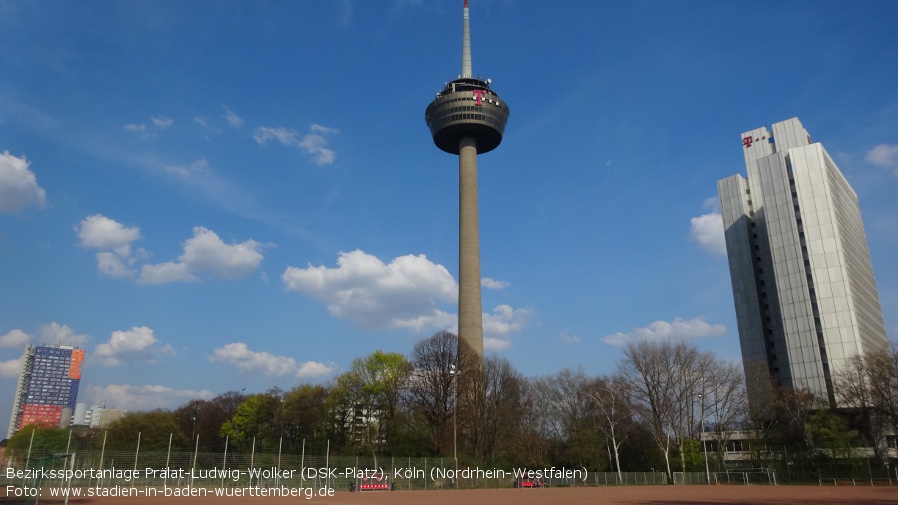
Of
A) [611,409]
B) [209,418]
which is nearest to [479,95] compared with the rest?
[611,409]

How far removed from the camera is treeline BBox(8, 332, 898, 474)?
5675 centimetres

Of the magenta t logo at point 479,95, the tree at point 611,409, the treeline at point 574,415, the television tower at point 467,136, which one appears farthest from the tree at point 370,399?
the magenta t logo at point 479,95

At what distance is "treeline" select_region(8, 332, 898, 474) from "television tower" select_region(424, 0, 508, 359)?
1242 centimetres

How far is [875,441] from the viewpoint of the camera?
184 ft

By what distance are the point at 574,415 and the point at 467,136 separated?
45291 millimetres

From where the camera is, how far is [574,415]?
66125 mm

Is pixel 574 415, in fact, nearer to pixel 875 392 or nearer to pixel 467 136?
pixel 875 392

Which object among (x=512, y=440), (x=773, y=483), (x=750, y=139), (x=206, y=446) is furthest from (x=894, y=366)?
(x=206, y=446)

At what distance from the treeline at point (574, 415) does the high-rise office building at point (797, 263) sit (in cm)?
1333

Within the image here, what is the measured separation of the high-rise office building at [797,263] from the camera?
85.7 meters

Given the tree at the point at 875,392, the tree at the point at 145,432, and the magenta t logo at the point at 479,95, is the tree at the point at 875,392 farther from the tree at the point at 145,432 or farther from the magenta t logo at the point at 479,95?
the tree at the point at 145,432

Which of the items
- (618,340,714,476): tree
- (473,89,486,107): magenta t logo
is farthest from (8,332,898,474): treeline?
(473,89,486,107): magenta t logo

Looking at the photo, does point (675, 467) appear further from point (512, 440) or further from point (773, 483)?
point (512, 440)

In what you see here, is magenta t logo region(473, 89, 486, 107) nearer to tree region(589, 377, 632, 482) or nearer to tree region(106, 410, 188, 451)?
tree region(589, 377, 632, 482)
